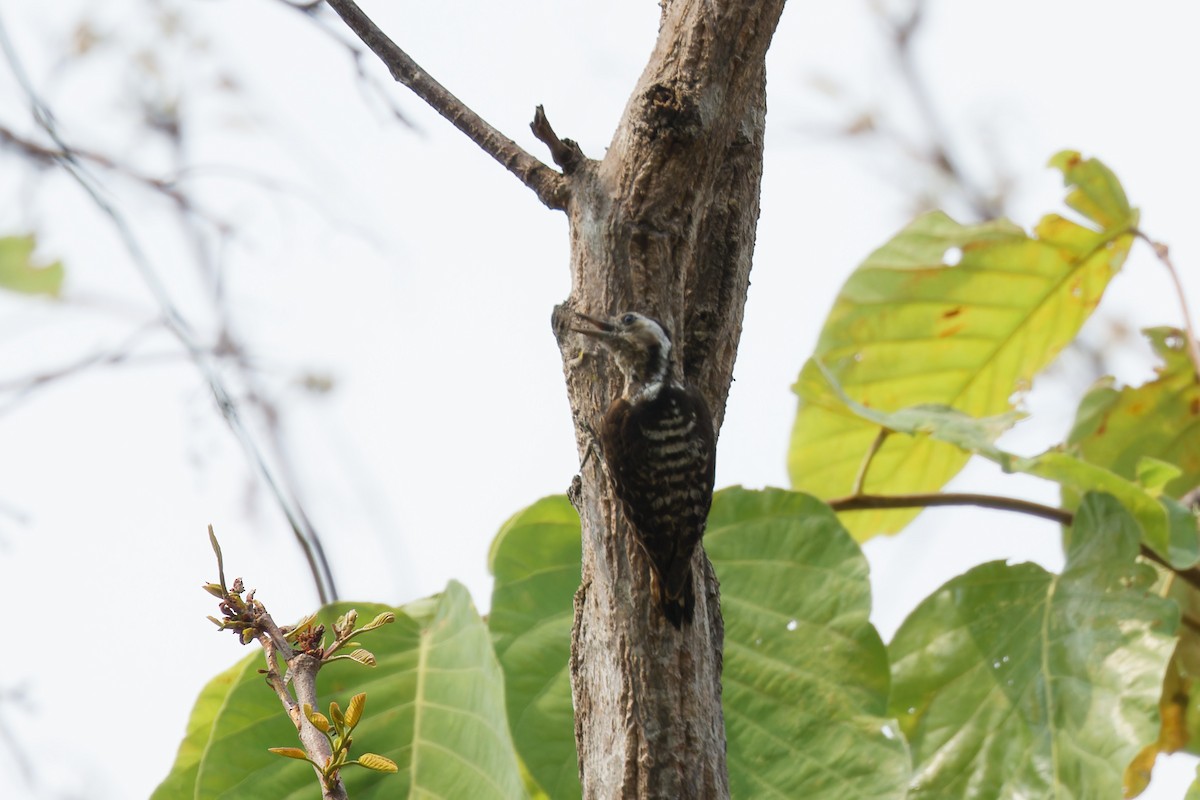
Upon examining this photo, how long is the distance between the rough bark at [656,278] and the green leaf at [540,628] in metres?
0.48

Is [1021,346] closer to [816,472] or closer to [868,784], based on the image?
[816,472]

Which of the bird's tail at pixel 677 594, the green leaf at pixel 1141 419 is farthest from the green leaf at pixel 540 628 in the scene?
the green leaf at pixel 1141 419

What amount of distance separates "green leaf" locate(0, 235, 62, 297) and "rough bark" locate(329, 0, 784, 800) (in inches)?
59.2

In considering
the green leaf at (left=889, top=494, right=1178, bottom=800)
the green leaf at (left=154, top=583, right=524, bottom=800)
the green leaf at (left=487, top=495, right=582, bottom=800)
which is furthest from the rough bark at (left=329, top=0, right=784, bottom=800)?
the green leaf at (left=889, top=494, right=1178, bottom=800)

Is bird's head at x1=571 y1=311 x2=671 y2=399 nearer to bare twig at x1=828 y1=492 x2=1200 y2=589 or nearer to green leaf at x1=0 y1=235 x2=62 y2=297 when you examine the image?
bare twig at x1=828 y1=492 x2=1200 y2=589

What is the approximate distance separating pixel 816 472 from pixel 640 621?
195 cm

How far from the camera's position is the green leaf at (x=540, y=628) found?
2420 mm

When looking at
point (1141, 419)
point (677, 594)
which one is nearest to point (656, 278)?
point (677, 594)

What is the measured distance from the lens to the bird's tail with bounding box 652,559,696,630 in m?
1.83

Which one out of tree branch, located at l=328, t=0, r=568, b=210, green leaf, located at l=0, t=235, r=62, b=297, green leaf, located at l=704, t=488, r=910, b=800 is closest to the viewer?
tree branch, located at l=328, t=0, r=568, b=210

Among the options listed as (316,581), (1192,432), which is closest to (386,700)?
(316,581)

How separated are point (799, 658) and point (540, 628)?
0.54 m

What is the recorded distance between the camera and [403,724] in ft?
7.59

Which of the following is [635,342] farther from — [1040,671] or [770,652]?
[1040,671]
